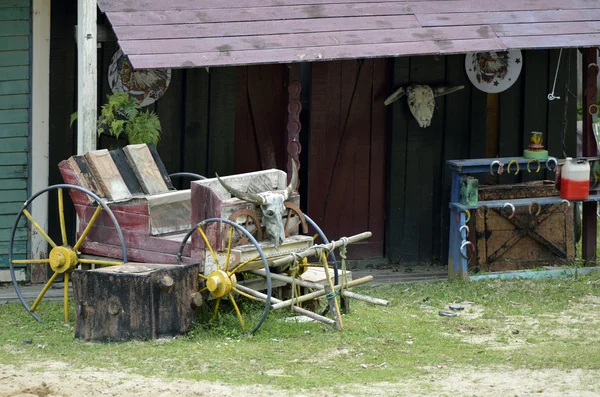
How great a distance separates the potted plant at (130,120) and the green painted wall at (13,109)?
0.81m

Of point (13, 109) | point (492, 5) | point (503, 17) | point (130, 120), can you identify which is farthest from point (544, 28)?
point (13, 109)

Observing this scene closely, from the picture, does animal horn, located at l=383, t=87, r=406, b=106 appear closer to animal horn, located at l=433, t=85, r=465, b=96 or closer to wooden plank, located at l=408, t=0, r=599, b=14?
animal horn, located at l=433, t=85, r=465, b=96

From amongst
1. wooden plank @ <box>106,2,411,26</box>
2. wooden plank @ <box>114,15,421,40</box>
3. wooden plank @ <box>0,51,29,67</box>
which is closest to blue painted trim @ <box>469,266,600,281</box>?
wooden plank @ <box>114,15,421,40</box>

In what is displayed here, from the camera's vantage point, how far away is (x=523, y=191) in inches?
510

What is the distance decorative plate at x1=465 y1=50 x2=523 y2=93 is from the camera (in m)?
13.3

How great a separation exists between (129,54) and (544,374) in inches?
183

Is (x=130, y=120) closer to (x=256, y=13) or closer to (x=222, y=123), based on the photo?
(x=222, y=123)

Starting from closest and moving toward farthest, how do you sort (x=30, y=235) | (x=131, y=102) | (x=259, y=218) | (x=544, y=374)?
1. (x=544, y=374)
2. (x=259, y=218)
3. (x=131, y=102)
4. (x=30, y=235)

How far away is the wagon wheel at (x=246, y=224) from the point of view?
387 inches

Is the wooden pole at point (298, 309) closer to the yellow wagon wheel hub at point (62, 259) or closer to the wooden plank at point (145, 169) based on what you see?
the wooden plank at point (145, 169)

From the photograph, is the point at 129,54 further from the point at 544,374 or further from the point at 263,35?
the point at 544,374

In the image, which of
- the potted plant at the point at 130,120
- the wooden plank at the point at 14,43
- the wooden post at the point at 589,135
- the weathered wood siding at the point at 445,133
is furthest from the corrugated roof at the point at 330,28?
the wooden plank at the point at 14,43

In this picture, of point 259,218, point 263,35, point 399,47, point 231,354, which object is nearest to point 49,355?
point 231,354

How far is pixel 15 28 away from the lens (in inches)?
464
